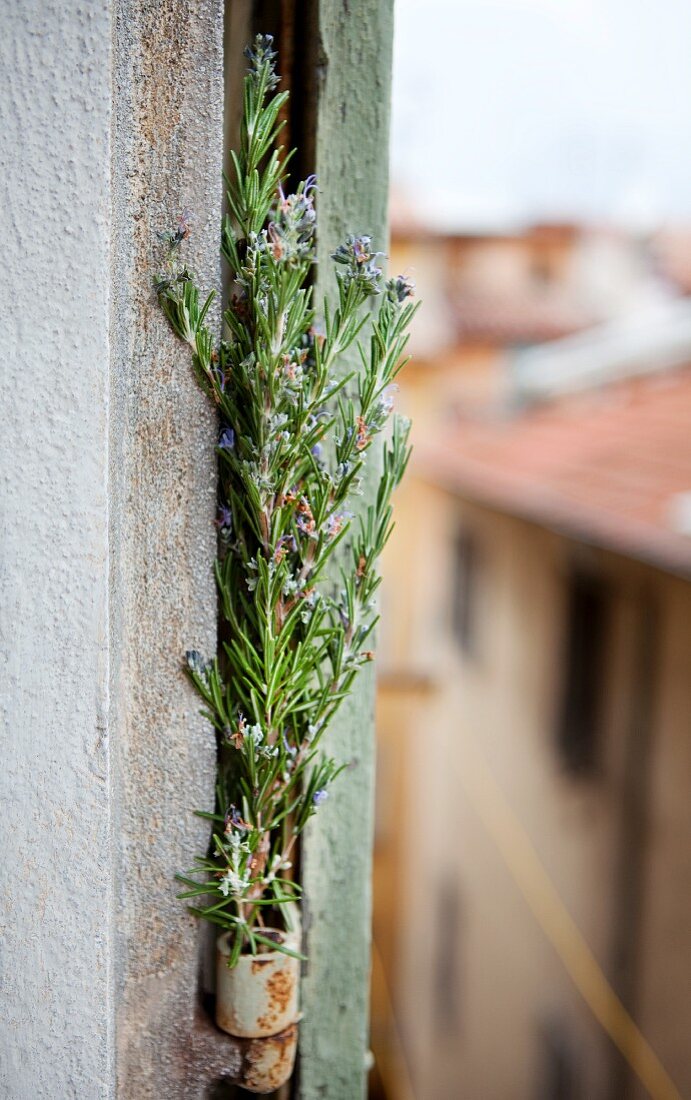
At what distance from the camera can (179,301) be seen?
948mm

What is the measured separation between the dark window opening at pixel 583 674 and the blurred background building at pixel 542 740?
0.01 meters

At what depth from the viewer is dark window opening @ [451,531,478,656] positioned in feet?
23.0

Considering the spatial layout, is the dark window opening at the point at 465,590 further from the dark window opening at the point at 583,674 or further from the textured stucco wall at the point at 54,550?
the textured stucco wall at the point at 54,550

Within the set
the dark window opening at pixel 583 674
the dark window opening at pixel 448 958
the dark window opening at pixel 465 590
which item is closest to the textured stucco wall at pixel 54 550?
the dark window opening at pixel 583 674

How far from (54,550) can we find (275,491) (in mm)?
217

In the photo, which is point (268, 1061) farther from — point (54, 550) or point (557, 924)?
point (557, 924)

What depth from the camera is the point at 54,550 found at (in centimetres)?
92

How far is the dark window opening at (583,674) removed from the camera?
426 centimetres

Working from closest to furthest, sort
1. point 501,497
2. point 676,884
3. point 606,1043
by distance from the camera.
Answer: point 676,884 → point 606,1043 → point 501,497

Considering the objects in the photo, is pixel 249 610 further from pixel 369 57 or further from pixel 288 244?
pixel 369 57

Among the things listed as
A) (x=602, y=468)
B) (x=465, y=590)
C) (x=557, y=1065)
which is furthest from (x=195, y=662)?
(x=465, y=590)

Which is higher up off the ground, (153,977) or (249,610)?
(249,610)

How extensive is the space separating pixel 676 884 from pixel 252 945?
2726mm

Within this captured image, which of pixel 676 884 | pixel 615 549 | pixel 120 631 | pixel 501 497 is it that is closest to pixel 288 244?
pixel 120 631
